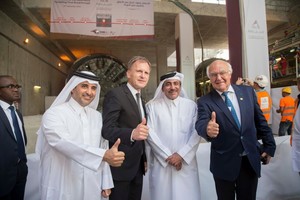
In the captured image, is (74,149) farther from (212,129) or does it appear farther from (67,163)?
(212,129)

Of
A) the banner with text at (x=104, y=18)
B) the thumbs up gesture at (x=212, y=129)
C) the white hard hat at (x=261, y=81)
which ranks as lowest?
the thumbs up gesture at (x=212, y=129)

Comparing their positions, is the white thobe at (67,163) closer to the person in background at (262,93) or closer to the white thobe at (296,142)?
the white thobe at (296,142)

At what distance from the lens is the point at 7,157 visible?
1.76 meters

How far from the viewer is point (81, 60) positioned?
27.6 feet

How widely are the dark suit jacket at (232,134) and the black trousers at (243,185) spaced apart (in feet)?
0.15

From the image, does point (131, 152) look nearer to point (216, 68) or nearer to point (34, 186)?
point (216, 68)

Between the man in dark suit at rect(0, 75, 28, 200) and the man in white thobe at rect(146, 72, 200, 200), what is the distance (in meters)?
1.01

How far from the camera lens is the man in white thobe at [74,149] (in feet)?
4.43

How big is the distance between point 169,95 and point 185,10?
722 cm

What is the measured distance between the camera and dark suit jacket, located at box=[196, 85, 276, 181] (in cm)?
162

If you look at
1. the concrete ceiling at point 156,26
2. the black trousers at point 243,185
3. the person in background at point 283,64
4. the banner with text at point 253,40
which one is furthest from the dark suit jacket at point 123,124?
the person in background at point 283,64

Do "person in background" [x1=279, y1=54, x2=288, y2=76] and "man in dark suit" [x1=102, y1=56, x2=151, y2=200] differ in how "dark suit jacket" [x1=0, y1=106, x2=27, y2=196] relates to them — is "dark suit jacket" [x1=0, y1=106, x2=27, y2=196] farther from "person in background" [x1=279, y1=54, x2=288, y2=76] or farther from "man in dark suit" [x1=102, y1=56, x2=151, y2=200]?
"person in background" [x1=279, y1=54, x2=288, y2=76]

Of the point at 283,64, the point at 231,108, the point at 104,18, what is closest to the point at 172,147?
the point at 231,108

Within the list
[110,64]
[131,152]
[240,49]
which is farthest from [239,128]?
[110,64]
